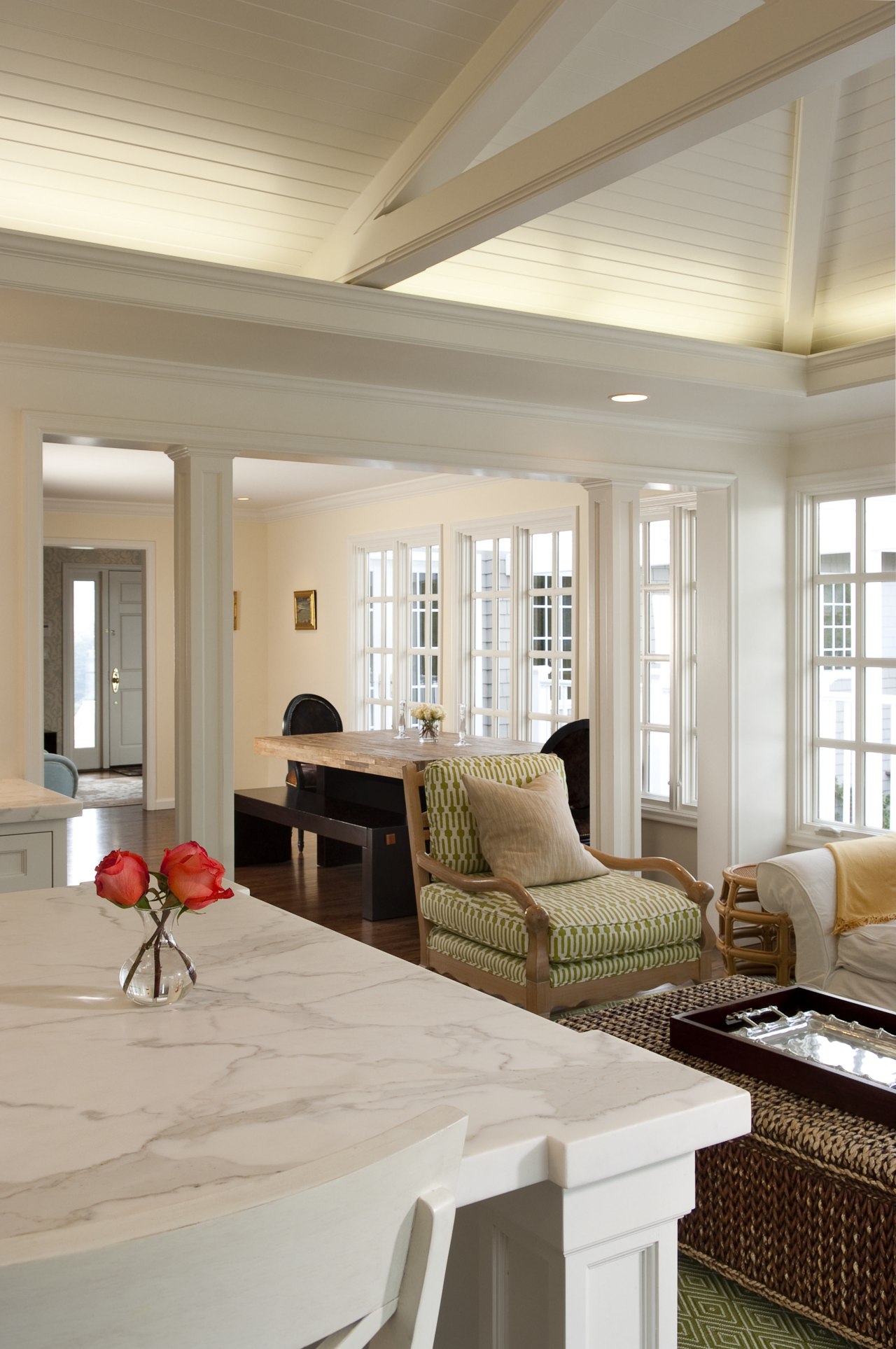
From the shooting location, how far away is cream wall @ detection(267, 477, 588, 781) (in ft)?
24.3

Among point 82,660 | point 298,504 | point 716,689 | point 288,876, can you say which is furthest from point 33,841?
point 82,660

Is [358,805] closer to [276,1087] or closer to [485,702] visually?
[485,702]

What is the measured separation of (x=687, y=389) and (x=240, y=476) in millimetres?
4665

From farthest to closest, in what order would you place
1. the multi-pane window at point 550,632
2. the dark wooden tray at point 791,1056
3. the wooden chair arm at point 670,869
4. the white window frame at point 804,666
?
the multi-pane window at point 550,632, the white window frame at point 804,666, the wooden chair arm at point 670,869, the dark wooden tray at point 791,1056

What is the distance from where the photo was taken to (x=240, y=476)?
8.59 meters

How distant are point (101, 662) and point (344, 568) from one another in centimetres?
424

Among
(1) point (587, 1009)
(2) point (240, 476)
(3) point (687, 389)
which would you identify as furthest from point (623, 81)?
(2) point (240, 476)

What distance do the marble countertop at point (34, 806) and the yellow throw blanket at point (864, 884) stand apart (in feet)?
8.81

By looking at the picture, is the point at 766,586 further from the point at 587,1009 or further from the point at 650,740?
the point at 587,1009

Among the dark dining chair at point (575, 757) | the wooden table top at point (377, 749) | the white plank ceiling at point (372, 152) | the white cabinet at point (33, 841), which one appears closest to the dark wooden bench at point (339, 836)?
the wooden table top at point (377, 749)

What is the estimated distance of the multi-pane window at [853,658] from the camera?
18.1ft

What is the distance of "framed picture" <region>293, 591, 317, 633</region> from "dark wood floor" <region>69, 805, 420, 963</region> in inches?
81.8

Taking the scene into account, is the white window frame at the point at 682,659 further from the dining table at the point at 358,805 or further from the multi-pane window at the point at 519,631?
the dining table at the point at 358,805

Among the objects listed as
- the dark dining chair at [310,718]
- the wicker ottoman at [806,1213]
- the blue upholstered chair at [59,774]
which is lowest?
the wicker ottoman at [806,1213]
